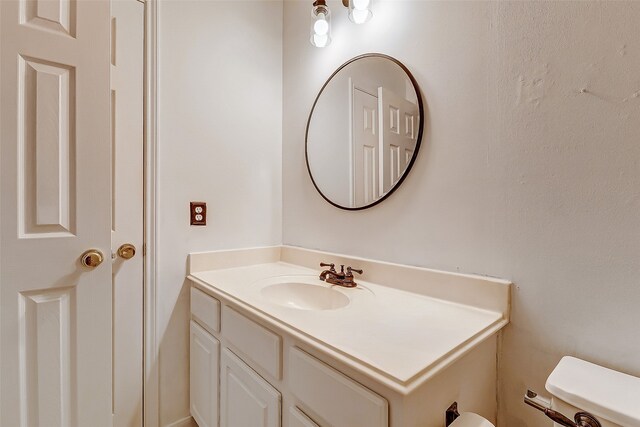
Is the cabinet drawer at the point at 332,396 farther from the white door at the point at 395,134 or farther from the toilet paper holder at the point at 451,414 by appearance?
the white door at the point at 395,134

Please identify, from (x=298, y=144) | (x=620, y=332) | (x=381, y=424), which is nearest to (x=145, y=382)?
(x=381, y=424)

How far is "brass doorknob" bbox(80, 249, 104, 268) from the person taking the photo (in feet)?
3.34

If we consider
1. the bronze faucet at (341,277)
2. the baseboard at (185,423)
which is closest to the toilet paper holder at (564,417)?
the bronze faucet at (341,277)

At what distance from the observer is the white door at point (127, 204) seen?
122 cm

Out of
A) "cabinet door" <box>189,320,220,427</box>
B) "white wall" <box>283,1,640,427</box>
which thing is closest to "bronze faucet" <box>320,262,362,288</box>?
"white wall" <box>283,1,640,427</box>

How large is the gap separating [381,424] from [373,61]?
1.30 m

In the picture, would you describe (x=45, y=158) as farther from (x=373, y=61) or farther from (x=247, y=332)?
(x=373, y=61)

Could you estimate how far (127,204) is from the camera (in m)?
1.25

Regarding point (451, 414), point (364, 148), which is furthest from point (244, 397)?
point (364, 148)

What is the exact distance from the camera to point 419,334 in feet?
2.49

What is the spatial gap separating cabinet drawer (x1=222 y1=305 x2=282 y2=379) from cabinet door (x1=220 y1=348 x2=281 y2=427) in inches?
2.2

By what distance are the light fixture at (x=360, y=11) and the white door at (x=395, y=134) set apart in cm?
31

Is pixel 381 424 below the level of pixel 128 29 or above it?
below

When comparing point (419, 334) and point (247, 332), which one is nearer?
point (419, 334)
